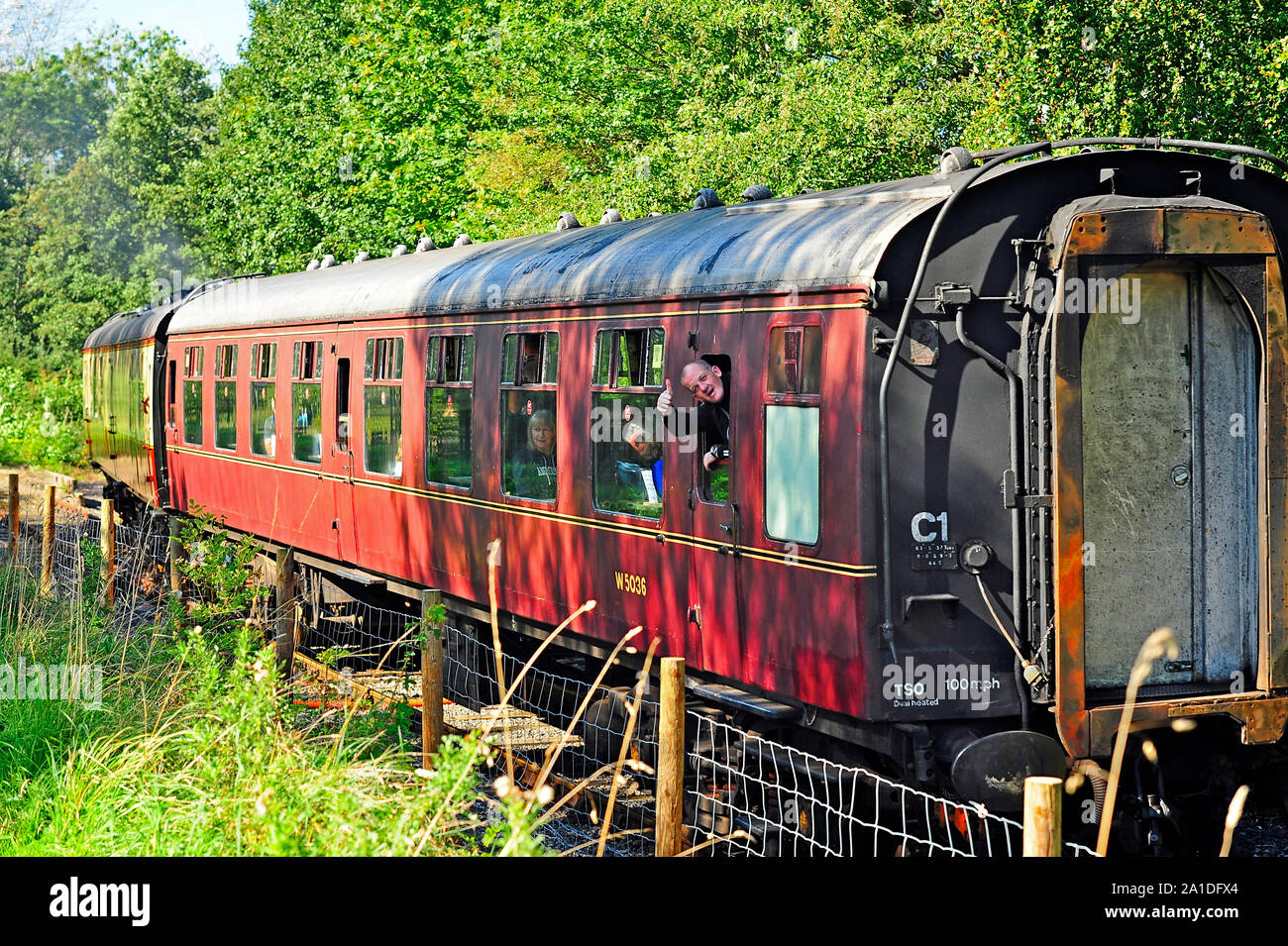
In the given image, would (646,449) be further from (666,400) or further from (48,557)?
(48,557)

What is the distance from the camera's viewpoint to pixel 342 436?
1301 cm

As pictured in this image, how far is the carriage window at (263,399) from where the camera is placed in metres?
14.7

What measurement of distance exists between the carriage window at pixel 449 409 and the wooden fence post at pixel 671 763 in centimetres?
521

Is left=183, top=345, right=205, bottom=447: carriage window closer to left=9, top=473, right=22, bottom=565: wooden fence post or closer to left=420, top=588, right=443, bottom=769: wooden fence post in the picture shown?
left=9, top=473, right=22, bottom=565: wooden fence post

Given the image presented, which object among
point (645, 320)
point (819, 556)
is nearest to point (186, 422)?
point (645, 320)

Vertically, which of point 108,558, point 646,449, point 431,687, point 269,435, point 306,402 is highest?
point 306,402

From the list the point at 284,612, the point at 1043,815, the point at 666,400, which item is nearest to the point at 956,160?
the point at 666,400

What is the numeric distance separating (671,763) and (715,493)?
239 centimetres

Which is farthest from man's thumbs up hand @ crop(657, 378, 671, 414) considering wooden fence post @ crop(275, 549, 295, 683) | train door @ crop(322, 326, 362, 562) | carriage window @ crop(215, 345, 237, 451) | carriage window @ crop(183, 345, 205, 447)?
carriage window @ crop(183, 345, 205, 447)

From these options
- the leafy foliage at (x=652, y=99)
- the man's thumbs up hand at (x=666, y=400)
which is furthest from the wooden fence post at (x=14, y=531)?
the leafy foliage at (x=652, y=99)

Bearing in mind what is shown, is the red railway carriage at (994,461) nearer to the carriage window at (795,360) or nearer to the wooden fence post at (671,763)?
the carriage window at (795,360)

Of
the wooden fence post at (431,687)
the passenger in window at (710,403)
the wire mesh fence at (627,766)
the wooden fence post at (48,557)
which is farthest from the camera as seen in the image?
the wooden fence post at (48,557)

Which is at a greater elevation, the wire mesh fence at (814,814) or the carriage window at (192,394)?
the carriage window at (192,394)
